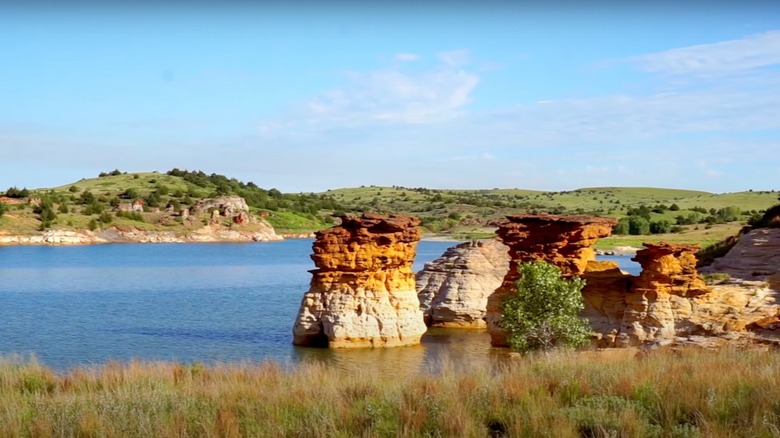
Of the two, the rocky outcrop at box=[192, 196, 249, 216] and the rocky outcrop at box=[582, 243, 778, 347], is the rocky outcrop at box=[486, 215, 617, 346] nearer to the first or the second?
the rocky outcrop at box=[582, 243, 778, 347]

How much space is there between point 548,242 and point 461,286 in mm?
8736

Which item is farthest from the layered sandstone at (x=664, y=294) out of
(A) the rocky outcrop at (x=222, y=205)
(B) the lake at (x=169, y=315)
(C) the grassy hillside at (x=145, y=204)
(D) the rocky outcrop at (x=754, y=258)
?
(A) the rocky outcrop at (x=222, y=205)

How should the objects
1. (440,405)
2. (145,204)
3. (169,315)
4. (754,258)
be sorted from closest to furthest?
(440,405) < (754,258) < (169,315) < (145,204)

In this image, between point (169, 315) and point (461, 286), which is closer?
point (461, 286)

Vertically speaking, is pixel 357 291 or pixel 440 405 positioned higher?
pixel 440 405

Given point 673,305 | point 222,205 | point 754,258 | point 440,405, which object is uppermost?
point 222,205

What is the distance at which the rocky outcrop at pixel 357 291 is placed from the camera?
3125 centimetres

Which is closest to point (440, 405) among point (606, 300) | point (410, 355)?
point (606, 300)

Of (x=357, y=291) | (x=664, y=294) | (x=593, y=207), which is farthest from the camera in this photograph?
(x=593, y=207)

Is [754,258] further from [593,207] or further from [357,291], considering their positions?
[593,207]

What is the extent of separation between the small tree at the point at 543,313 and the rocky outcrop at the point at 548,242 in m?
3.81

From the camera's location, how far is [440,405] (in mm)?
9703

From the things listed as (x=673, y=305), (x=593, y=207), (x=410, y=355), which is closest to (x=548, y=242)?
(x=673, y=305)

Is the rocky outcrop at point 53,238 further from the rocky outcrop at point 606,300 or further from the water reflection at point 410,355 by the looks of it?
the rocky outcrop at point 606,300
